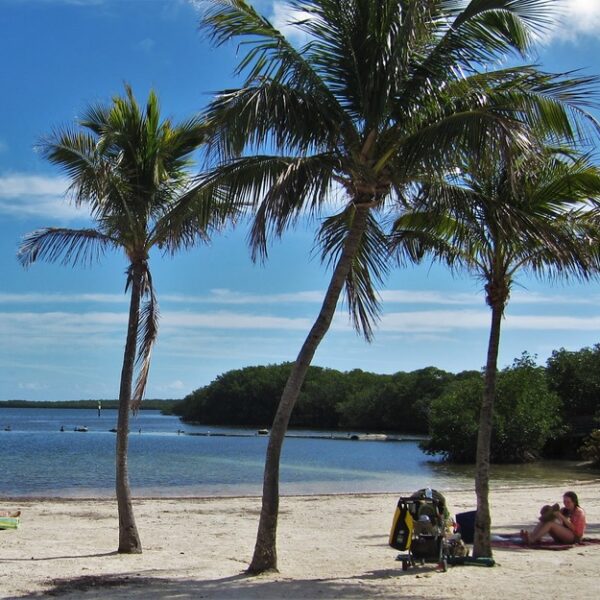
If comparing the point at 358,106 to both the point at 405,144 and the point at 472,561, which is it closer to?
the point at 405,144

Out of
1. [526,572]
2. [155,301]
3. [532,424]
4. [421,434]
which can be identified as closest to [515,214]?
[526,572]

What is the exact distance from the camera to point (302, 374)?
891 cm

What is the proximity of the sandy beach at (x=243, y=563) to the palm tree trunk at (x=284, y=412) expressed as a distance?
34 centimetres

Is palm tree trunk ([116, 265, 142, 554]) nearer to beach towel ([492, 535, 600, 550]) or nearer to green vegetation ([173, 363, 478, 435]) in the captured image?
beach towel ([492, 535, 600, 550])

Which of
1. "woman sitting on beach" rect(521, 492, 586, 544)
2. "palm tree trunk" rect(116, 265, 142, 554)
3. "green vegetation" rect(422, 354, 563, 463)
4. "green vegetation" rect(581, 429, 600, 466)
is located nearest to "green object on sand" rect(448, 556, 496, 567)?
"woman sitting on beach" rect(521, 492, 586, 544)

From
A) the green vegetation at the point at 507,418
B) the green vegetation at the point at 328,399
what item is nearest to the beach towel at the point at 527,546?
the green vegetation at the point at 507,418

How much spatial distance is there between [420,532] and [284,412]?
2235mm

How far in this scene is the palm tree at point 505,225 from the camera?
9070mm

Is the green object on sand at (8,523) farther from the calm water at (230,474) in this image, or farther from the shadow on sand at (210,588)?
the calm water at (230,474)

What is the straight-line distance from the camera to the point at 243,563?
1002 centimetres

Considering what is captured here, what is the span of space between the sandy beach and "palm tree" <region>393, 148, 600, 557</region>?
4.19 feet

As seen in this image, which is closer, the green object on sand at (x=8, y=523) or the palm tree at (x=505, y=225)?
the palm tree at (x=505, y=225)

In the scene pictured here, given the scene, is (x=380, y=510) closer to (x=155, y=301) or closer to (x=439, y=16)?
(x=155, y=301)

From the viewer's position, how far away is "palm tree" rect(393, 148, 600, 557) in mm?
9070
